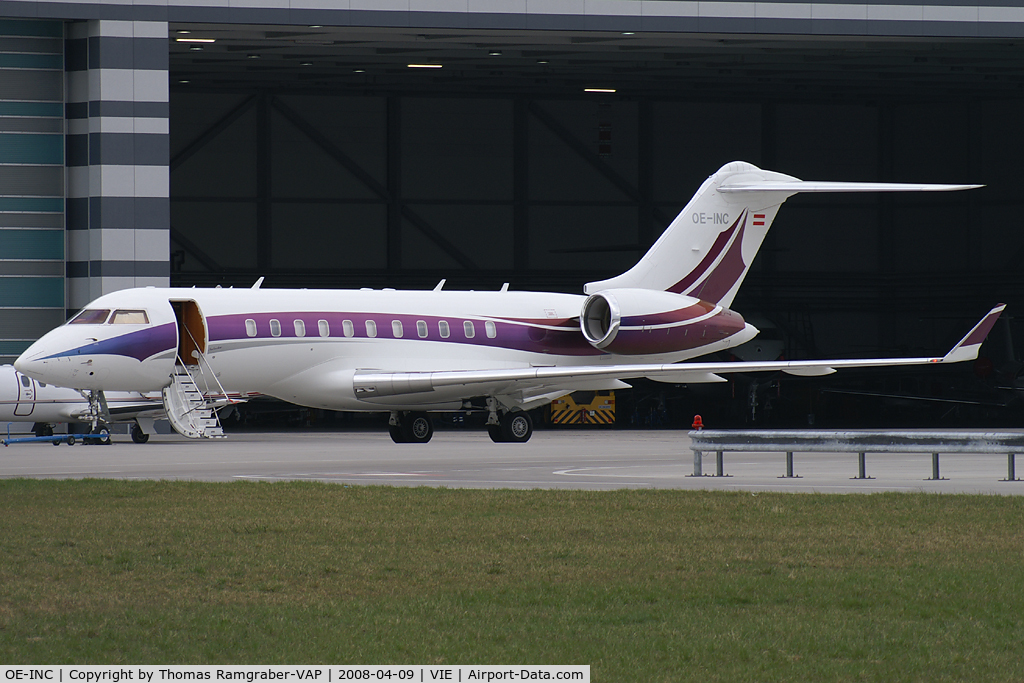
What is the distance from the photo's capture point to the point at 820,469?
765 inches

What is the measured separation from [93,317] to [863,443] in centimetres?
1440

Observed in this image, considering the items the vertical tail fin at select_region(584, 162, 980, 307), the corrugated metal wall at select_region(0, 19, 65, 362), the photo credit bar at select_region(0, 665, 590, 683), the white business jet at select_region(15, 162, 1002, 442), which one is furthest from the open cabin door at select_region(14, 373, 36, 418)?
the photo credit bar at select_region(0, 665, 590, 683)

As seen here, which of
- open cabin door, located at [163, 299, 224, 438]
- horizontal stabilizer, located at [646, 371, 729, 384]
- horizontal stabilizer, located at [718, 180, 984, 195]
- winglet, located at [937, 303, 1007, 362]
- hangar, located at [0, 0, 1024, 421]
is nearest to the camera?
winglet, located at [937, 303, 1007, 362]

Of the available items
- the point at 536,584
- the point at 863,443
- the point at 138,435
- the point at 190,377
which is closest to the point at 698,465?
the point at 863,443

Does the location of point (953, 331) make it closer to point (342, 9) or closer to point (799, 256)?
point (799, 256)

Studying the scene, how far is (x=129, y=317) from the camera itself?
24812 mm

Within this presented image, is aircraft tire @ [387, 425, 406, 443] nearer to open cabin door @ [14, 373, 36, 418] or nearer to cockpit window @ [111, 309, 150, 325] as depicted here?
cockpit window @ [111, 309, 150, 325]

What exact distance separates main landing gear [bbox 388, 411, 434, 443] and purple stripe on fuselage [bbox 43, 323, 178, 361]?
6032 mm

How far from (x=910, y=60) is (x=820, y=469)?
28.3 m


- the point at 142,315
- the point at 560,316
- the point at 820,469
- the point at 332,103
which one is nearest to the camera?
the point at 820,469

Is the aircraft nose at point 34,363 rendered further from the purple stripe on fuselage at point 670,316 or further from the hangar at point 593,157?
the hangar at point 593,157

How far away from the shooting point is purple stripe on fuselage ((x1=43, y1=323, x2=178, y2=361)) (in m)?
24.4

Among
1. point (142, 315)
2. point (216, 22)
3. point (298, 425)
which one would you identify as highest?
point (216, 22)

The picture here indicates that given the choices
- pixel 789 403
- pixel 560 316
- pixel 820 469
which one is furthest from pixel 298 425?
pixel 820 469
